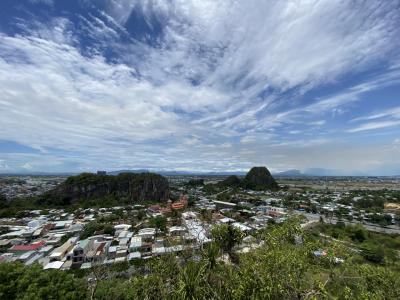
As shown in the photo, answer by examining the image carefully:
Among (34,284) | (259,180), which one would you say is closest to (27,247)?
(34,284)

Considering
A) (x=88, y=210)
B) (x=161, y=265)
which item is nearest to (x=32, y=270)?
(x=161, y=265)

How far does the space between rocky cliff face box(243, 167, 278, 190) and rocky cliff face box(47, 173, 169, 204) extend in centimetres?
3877

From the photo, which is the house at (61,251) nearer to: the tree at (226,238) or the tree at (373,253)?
the tree at (226,238)

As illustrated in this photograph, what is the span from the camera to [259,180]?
83.8 m

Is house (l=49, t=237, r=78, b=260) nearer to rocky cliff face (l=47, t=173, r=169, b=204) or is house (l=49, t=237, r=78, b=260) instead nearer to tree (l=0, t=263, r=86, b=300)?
tree (l=0, t=263, r=86, b=300)

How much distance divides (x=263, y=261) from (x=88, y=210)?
141 ft

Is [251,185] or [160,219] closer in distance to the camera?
[160,219]

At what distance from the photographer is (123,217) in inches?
1382

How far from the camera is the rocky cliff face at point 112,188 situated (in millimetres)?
49062

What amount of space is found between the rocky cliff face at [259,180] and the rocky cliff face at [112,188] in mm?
38774

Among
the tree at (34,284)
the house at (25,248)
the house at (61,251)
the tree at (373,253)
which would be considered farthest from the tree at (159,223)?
the tree at (373,253)

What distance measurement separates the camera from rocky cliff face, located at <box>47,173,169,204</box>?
4906 centimetres

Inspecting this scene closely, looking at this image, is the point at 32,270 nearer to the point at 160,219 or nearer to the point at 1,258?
the point at 1,258

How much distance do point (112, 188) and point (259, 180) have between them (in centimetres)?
5603
